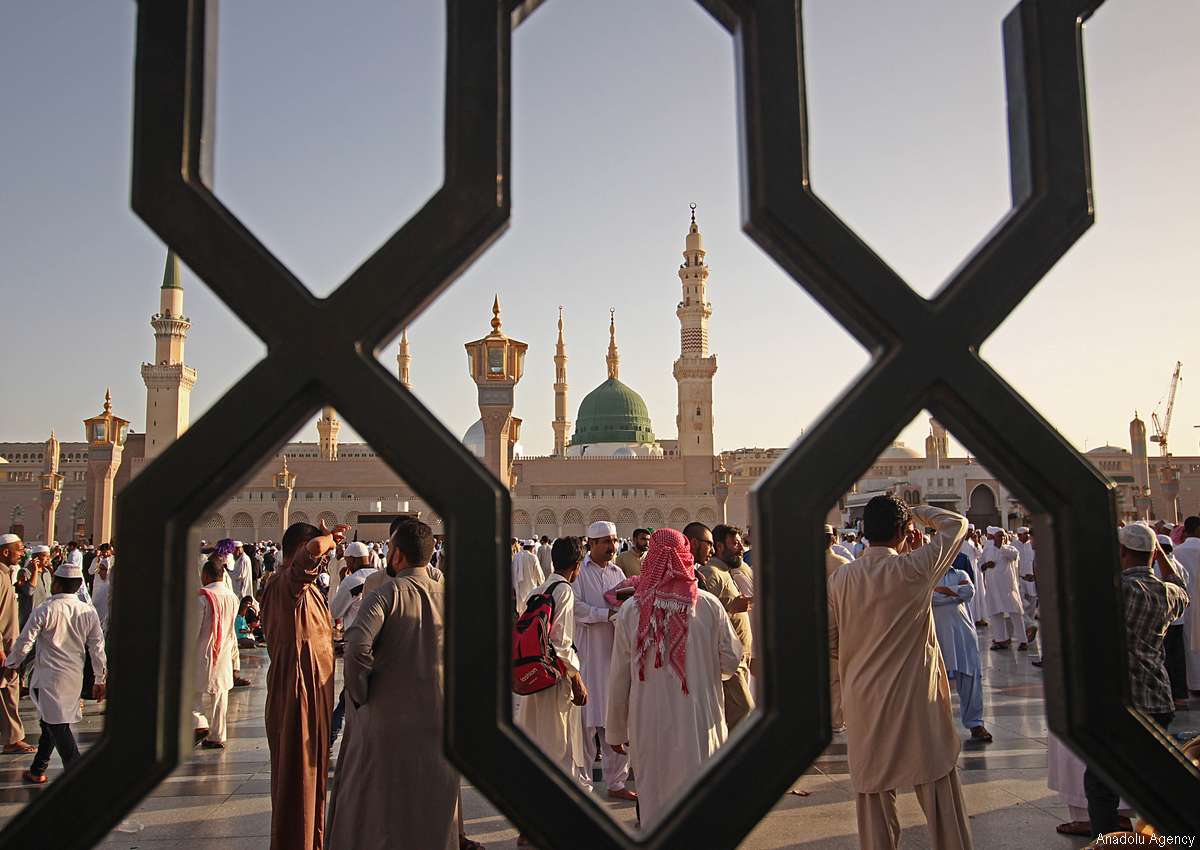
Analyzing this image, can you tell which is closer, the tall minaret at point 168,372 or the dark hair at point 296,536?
the dark hair at point 296,536

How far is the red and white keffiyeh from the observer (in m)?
3.04

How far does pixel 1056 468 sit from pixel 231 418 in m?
0.51

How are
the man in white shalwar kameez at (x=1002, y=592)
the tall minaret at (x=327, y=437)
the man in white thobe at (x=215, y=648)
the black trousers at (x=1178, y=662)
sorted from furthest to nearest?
1. the tall minaret at (x=327, y=437)
2. the man in white shalwar kameez at (x=1002, y=592)
3. the black trousers at (x=1178, y=662)
4. the man in white thobe at (x=215, y=648)

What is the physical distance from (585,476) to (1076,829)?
129 feet

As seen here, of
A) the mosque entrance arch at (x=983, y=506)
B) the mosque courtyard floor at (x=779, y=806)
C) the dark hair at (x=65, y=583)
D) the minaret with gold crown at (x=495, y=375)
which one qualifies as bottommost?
the mosque courtyard floor at (x=779, y=806)

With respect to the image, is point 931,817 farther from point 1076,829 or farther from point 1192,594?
point 1192,594

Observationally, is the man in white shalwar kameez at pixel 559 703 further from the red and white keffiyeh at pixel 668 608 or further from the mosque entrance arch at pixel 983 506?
the mosque entrance arch at pixel 983 506

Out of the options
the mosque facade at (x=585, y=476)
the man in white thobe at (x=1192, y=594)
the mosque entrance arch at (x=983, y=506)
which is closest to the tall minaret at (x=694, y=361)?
the mosque facade at (x=585, y=476)

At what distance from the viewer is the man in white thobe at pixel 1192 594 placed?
6059 mm

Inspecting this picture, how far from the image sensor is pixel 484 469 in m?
0.57

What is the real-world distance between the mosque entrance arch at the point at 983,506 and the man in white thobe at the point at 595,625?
37992 mm

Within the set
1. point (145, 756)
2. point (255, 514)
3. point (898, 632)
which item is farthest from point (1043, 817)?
point (255, 514)

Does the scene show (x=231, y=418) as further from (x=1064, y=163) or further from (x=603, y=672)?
(x=603, y=672)

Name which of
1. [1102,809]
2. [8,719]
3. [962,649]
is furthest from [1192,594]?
[8,719]
